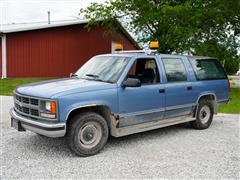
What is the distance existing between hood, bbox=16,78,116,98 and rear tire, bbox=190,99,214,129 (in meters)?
2.80

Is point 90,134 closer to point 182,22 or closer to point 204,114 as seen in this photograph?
point 204,114

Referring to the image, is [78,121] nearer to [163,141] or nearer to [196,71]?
[163,141]

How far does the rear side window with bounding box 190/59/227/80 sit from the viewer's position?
286 inches

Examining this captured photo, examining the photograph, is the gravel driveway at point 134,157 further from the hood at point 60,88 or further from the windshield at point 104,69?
the windshield at point 104,69

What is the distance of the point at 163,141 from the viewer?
244 inches

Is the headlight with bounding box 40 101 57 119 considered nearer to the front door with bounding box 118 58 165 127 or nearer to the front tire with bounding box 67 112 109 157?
the front tire with bounding box 67 112 109 157

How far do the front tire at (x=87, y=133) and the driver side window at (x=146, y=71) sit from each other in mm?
1495

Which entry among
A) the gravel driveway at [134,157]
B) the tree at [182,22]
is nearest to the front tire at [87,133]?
the gravel driveway at [134,157]

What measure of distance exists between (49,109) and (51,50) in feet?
51.6

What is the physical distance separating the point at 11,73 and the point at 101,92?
14590mm

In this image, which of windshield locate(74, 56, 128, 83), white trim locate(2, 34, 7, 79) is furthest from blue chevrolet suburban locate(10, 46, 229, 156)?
white trim locate(2, 34, 7, 79)

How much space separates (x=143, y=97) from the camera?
19.3 feet

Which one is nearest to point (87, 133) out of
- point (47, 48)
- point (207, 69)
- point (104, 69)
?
point (104, 69)

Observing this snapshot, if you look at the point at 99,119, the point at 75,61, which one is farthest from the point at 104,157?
the point at 75,61
